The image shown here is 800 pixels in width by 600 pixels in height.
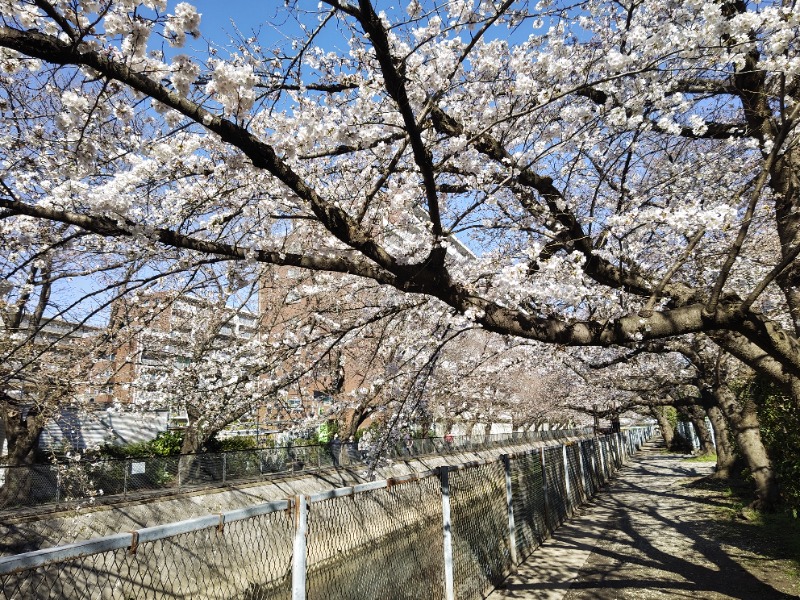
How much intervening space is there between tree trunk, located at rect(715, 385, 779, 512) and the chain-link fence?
642cm

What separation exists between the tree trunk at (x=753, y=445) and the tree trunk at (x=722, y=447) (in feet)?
17.4

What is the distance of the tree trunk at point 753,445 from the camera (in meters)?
11.4

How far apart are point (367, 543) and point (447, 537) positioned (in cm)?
106

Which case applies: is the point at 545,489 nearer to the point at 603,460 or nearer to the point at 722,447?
the point at 603,460

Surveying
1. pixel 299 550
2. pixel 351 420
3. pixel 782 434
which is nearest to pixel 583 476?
pixel 782 434

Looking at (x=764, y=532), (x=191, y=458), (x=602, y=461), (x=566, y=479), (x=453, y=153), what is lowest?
(x=764, y=532)

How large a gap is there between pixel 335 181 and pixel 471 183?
6.61 ft

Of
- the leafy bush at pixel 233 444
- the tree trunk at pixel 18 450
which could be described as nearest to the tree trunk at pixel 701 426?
the leafy bush at pixel 233 444

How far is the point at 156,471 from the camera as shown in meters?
12.8

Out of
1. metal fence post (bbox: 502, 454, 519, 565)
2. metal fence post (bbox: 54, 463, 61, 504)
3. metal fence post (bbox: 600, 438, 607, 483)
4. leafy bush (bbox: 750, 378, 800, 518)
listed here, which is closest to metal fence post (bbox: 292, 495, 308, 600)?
metal fence post (bbox: 502, 454, 519, 565)

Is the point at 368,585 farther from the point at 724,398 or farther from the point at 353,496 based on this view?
the point at 724,398

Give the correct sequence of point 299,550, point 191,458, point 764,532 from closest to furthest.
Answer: point 299,550 → point 764,532 → point 191,458

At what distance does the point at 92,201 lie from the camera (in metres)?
3.75

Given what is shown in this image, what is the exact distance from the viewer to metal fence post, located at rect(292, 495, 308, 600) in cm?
320
